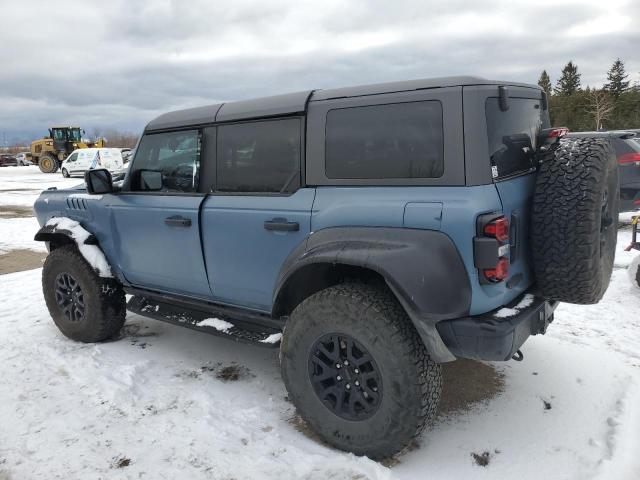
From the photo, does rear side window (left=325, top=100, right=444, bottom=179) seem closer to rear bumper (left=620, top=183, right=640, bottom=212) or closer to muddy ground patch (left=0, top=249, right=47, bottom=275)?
muddy ground patch (left=0, top=249, right=47, bottom=275)

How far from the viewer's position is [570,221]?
2496 mm

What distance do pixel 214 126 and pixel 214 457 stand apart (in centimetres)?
214

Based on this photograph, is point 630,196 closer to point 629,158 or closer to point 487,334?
Answer: point 629,158

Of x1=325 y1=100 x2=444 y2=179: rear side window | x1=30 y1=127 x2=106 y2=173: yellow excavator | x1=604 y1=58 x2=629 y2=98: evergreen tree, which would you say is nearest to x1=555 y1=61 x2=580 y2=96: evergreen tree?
x1=604 y1=58 x2=629 y2=98: evergreen tree

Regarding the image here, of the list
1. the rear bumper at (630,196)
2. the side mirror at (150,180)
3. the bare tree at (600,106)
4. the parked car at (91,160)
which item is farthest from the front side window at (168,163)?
the bare tree at (600,106)

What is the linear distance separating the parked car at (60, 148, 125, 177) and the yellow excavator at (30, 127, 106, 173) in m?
7.78

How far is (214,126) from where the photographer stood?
3482mm

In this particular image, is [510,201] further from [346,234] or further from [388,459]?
[388,459]

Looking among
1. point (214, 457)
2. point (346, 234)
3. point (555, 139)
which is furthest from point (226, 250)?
point (555, 139)

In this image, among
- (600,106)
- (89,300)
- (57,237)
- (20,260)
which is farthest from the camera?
(600,106)

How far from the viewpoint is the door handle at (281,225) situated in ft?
9.45

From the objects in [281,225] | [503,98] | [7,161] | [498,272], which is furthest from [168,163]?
[7,161]

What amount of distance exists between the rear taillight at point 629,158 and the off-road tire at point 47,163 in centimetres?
3554

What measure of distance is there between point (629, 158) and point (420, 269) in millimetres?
8149
